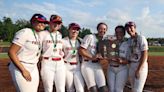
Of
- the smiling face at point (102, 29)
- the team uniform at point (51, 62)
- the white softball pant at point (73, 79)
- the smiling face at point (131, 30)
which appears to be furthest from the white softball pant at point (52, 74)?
the smiling face at point (131, 30)

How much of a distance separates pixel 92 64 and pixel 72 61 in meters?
0.45

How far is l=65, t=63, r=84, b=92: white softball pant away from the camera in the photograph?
21.3ft

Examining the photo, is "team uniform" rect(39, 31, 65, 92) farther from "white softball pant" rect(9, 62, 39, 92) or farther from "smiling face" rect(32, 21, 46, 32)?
"white softball pant" rect(9, 62, 39, 92)

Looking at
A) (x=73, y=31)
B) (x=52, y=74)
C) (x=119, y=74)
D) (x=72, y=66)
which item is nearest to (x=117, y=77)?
(x=119, y=74)

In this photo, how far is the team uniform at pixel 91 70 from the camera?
6633 mm

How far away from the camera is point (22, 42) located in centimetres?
509

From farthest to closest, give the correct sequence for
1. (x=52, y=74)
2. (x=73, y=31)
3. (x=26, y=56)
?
(x=73, y=31) → (x=52, y=74) → (x=26, y=56)

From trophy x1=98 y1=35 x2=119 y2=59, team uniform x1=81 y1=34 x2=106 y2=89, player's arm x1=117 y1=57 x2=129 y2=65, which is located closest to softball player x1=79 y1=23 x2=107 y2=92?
team uniform x1=81 y1=34 x2=106 y2=89

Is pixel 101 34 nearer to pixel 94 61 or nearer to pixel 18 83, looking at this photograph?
pixel 94 61

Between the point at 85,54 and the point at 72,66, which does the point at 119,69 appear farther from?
the point at 72,66

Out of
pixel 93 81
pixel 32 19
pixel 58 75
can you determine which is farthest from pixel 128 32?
pixel 32 19

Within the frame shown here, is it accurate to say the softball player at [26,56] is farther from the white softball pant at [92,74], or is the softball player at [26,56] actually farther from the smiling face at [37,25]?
the white softball pant at [92,74]

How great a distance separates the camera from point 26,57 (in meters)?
5.20

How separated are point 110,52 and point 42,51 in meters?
1.51
